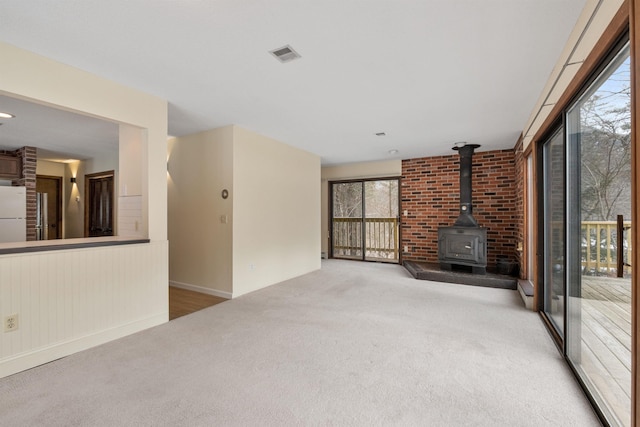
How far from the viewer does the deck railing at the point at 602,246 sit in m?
1.46

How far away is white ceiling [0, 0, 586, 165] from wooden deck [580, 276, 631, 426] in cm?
171

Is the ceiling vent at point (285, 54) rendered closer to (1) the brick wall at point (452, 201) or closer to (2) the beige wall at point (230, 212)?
(2) the beige wall at point (230, 212)

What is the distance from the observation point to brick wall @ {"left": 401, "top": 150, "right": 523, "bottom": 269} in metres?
5.61

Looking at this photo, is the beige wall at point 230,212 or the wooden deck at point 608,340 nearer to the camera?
the wooden deck at point 608,340

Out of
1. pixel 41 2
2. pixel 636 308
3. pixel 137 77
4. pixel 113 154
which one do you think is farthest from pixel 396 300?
pixel 113 154

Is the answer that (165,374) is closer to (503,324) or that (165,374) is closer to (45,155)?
(503,324)

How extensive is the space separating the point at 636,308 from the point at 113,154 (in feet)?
22.8

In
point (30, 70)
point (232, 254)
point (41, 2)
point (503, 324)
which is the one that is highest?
point (41, 2)

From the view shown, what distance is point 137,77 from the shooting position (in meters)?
2.61

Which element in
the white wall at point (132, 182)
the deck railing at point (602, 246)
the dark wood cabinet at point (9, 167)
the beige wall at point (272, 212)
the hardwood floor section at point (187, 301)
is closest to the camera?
the deck railing at point (602, 246)

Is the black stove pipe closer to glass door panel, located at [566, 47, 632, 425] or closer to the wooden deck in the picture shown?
glass door panel, located at [566, 47, 632, 425]

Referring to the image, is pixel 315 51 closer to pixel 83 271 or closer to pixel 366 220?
pixel 83 271

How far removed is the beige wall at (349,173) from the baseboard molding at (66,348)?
4.91 meters

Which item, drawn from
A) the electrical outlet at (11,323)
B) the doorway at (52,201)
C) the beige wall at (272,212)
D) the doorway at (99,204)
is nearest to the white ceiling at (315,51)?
the beige wall at (272,212)
